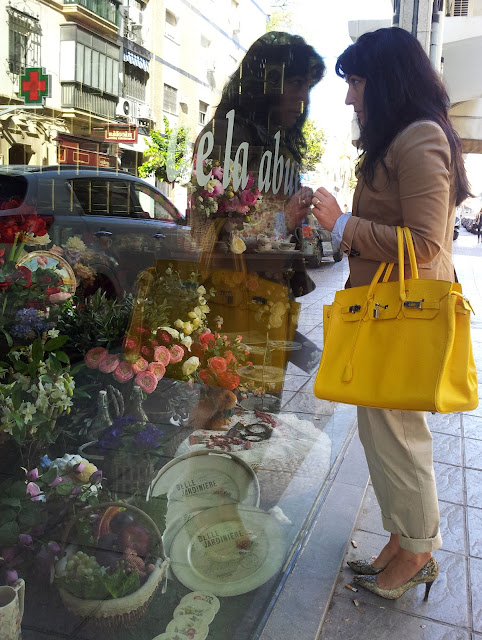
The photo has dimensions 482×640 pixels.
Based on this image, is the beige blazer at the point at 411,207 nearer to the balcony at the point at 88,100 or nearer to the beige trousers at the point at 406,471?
the beige trousers at the point at 406,471

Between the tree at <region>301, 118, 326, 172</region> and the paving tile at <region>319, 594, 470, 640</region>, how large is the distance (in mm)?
1723

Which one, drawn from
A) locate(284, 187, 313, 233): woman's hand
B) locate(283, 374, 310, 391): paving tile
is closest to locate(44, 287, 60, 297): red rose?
locate(284, 187, 313, 233): woman's hand

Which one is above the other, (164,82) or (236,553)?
(164,82)

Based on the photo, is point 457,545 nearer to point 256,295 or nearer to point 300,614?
point 300,614

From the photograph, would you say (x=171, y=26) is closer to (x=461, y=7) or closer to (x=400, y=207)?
(x=400, y=207)

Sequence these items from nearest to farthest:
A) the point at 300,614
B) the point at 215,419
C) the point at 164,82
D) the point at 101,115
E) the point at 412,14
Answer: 1. the point at 101,115
2. the point at 164,82
3. the point at 300,614
4. the point at 215,419
5. the point at 412,14

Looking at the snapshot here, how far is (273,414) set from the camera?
115 inches

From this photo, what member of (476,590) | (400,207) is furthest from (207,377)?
(476,590)

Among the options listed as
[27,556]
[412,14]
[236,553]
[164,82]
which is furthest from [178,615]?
[412,14]

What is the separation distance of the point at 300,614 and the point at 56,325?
1.22 metres

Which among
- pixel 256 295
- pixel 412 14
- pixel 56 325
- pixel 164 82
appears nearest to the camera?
pixel 56 325

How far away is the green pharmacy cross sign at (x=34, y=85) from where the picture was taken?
118 cm

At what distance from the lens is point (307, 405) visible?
3219 mm

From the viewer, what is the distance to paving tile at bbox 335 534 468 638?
6.89 ft
